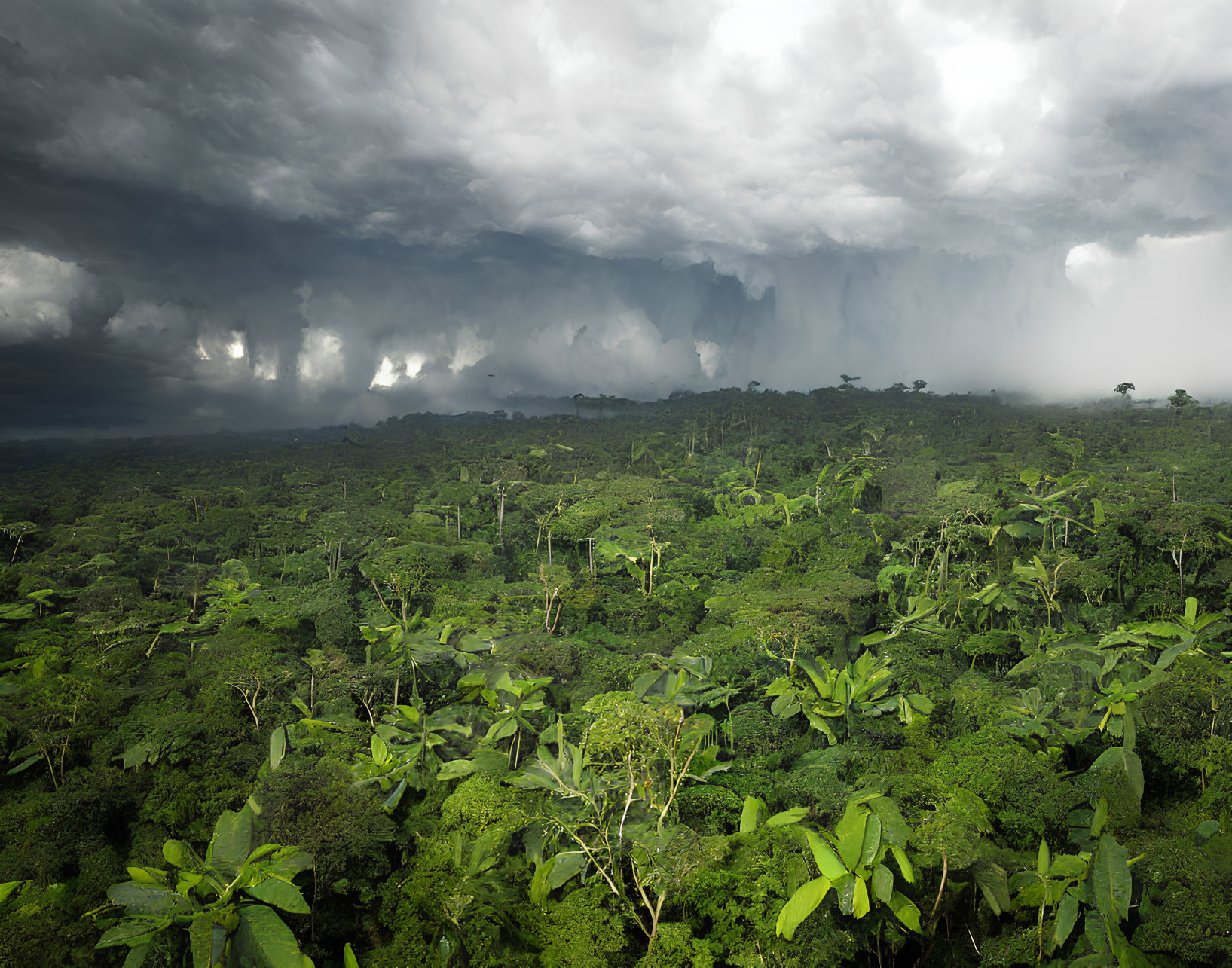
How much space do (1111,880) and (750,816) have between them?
4718 millimetres

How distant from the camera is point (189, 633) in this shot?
17969mm

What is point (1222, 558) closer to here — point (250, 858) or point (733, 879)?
point (733, 879)

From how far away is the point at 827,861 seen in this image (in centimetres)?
759

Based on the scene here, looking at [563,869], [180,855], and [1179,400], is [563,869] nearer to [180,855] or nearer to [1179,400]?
[180,855]

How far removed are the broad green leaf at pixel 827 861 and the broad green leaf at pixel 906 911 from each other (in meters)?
0.82

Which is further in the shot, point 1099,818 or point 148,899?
point 1099,818

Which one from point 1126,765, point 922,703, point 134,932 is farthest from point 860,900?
point 134,932

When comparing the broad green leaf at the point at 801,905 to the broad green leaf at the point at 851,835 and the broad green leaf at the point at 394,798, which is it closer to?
the broad green leaf at the point at 851,835

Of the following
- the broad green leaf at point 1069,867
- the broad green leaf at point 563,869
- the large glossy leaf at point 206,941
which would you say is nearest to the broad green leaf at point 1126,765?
the broad green leaf at point 1069,867

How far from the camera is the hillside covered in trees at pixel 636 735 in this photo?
26.7 ft

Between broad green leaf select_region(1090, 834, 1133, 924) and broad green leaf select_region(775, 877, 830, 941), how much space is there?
11.3 ft

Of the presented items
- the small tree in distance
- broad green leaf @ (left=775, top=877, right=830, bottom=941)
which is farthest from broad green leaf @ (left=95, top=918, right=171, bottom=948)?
the small tree in distance

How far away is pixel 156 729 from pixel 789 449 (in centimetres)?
3929

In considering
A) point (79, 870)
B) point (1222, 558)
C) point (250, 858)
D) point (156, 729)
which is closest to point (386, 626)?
point (156, 729)
